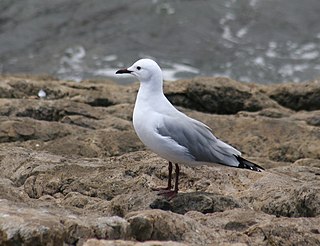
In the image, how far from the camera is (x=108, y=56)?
58.3ft

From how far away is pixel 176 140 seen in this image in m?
5.25

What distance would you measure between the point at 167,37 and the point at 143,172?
42.2 feet

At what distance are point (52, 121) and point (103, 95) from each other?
1.18 m

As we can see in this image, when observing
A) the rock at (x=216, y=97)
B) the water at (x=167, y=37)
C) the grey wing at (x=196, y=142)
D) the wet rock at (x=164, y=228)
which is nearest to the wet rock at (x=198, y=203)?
the grey wing at (x=196, y=142)

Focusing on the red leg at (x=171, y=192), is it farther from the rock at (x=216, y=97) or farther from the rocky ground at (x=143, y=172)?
the rock at (x=216, y=97)

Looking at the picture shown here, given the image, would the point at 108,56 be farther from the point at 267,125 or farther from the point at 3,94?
the point at 267,125

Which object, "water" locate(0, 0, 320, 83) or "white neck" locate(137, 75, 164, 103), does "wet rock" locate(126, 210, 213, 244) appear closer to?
"white neck" locate(137, 75, 164, 103)

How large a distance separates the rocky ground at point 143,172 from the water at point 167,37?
23.2ft

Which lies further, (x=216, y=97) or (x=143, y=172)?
(x=216, y=97)

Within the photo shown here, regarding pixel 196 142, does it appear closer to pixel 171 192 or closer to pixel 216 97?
pixel 171 192

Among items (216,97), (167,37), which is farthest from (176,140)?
(167,37)

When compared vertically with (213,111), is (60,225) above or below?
below

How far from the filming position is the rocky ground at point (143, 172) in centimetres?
407

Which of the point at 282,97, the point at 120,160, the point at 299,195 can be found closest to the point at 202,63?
the point at 282,97
